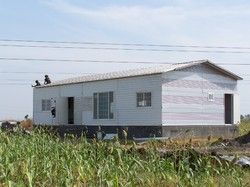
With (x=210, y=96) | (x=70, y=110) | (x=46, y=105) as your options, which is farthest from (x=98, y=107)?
(x=46, y=105)

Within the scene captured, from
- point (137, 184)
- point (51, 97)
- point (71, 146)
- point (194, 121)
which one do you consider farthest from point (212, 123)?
point (137, 184)

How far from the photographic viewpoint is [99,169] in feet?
25.3

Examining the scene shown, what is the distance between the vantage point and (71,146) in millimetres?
10430

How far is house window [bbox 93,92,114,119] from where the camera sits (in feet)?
107

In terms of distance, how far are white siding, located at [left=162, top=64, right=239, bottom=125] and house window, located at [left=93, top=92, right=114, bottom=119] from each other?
4.79 metres

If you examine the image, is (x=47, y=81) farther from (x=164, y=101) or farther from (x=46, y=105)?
(x=164, y=101)

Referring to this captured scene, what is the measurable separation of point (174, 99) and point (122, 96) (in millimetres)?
3637

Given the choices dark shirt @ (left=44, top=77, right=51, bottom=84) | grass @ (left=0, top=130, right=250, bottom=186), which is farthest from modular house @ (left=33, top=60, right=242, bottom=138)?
grass @ (left=0, top=130, right=250, bottom=186)

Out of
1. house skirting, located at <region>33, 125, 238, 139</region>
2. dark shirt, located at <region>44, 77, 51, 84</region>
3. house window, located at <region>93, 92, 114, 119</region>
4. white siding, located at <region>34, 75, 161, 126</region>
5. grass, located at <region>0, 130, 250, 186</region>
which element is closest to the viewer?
grass, located at <region>0, 130, 250, 186</region>

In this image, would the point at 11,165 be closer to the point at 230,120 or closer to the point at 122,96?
the point at 122,96

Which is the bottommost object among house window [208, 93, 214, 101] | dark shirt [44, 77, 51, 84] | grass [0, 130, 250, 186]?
grass [0, 130, 250, 186]

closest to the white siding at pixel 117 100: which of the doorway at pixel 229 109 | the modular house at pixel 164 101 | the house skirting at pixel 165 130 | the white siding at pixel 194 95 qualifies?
the modular house at pixel 164 101

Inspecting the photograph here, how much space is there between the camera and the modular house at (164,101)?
28750 millimetres

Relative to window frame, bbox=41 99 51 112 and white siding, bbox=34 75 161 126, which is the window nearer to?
white siding, bbox=34 75 161 126
